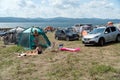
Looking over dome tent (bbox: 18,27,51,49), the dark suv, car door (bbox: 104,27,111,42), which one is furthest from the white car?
the dark suv

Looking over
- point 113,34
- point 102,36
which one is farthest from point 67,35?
point 102,36

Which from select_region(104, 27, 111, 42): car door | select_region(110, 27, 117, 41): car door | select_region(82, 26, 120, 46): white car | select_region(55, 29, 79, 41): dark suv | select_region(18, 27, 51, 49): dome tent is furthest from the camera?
select_region(55, 29, 79, 41): dark suv

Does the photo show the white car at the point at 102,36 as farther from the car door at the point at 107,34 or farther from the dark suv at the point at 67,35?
the dark suv at the point at 67,35

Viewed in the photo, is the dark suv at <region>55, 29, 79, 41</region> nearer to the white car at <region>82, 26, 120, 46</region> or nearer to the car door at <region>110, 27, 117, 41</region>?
the white car at <region>82, 26, 120, 46</region>

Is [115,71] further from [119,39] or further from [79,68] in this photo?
[119,39]

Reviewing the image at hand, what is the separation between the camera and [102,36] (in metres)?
22.9

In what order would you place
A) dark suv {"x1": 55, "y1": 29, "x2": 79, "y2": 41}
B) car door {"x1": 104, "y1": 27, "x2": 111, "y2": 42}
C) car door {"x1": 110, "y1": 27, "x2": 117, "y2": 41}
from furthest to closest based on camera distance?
dark suv {"x1": 55, "y1": 29, "x2": 79, "y2": 41} < car door {"x1": 110, "y1": 27, "x2": 117, "y2": 41} < car door {"x1": 104, "y1": 27, "x2": 111, "y2": 42}

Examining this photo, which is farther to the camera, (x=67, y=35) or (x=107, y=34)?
(x=67, y=35)

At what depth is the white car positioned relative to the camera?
2273cm

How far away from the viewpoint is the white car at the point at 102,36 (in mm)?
22734

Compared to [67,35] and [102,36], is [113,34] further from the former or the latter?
[67,35]

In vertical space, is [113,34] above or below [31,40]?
above

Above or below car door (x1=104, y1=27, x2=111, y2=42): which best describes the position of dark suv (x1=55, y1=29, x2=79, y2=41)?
below

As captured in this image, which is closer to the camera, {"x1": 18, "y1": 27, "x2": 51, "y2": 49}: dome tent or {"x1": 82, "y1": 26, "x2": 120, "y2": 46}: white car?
{"x1": 18, "y1": 27, "x2": 51, "y2": 49}: dome tent
